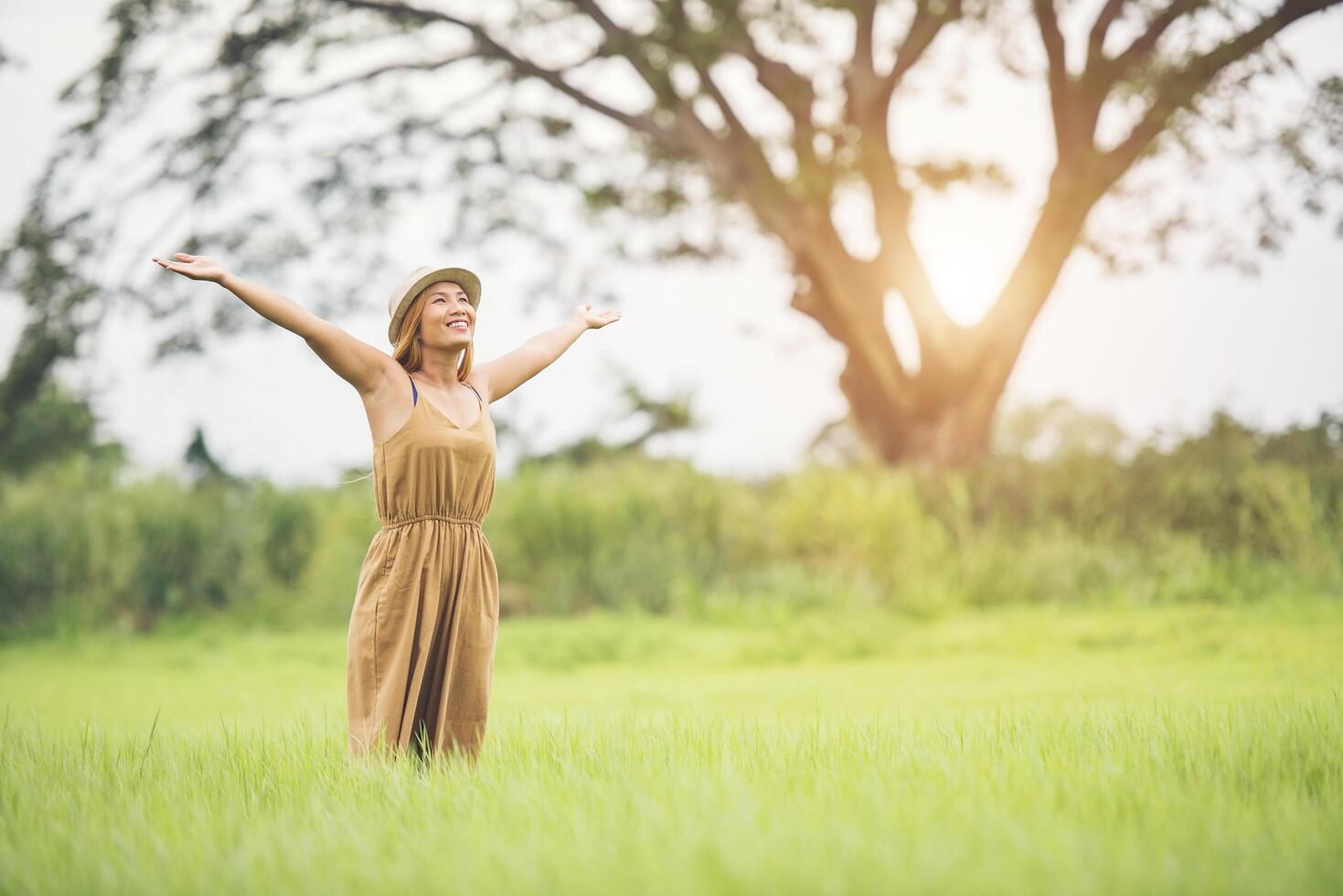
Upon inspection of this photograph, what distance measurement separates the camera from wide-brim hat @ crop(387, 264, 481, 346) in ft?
13.1

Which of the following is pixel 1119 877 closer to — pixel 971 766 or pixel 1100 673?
pixel 971 766

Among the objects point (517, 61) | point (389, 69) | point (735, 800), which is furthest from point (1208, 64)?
point (735, 800)

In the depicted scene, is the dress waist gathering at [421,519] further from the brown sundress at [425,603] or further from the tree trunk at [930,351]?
the tree trunk at [930,351]

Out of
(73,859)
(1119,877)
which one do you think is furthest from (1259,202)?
(73,859)

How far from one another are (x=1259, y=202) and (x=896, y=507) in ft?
21.5

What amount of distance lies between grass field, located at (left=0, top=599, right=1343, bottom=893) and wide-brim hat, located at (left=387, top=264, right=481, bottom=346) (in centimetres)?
152

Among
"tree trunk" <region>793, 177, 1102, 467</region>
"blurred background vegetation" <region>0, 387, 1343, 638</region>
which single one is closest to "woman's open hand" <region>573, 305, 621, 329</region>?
"blurred background vegetation" <region>0, 387, 1343, 638</region>

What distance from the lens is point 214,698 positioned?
7574mm

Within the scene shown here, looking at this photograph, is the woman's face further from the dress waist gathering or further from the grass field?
the grass field

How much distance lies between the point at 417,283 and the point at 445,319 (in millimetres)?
155

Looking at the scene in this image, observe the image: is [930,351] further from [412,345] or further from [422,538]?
[422,538]

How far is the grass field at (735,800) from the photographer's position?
2469 mm

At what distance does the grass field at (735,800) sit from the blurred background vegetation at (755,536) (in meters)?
4.49

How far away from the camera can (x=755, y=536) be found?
12805mm
